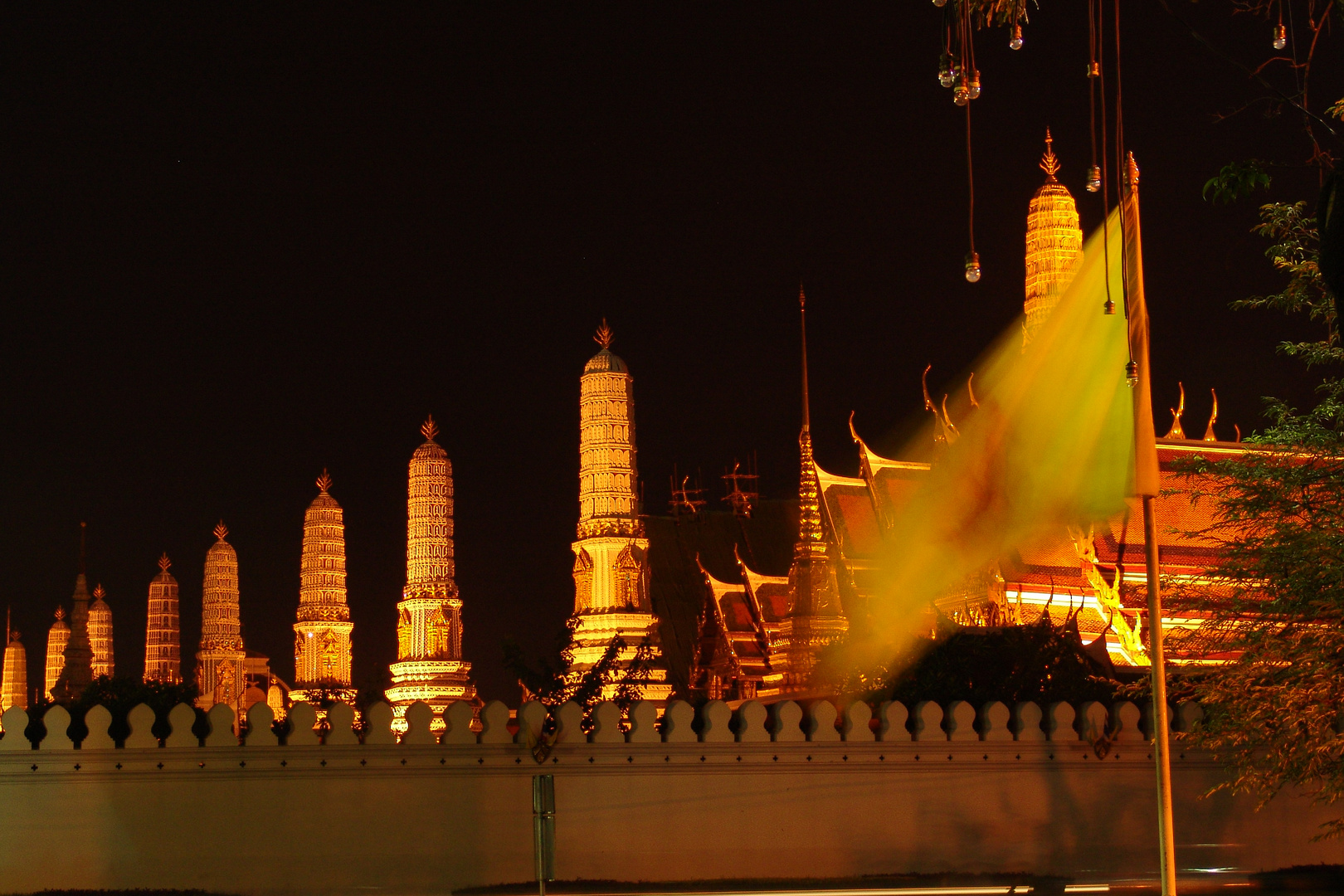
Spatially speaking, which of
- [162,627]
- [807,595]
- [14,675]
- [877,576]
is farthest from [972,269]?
[14,675]

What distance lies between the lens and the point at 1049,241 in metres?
38.3

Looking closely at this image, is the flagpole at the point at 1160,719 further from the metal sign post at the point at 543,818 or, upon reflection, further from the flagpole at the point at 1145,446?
the metal sign post at the point at 543,818

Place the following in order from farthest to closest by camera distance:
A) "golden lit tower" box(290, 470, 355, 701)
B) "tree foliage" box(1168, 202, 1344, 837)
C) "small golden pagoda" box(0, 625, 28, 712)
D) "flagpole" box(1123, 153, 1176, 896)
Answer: "small golden pagoda" box(0, 625, 28, 712) → "golden lit tower" box(290, 470, 355, 701) → "tree foliage" box(1168, 202, 1344, 837) → "flagpole" box(1123, 153, 1176, 896)

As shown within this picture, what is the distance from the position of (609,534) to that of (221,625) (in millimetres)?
23139

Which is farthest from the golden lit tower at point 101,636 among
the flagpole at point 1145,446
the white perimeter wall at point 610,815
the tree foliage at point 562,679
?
the flagpole at point 1145,446

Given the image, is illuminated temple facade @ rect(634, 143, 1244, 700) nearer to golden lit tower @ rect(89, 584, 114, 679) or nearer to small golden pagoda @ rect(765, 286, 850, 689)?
small golden pagoda @ rect(765, 286, 850, 689)

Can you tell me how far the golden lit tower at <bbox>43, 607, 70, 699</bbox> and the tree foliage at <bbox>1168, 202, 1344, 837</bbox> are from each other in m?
52.2

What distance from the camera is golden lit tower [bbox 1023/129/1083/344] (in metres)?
37.9

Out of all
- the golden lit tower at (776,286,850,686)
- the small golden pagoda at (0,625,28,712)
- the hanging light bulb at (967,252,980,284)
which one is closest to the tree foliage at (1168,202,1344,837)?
the hanging light bulb at (967,252,980,284)

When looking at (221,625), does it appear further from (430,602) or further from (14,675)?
(14,675)

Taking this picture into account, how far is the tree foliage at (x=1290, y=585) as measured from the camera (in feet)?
44.5

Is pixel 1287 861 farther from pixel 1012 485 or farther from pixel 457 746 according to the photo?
pixel 1012 485

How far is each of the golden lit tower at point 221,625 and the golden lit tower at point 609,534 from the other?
70.5ft

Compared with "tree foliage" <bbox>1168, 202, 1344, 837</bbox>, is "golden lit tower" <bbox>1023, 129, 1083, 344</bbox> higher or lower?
higher
